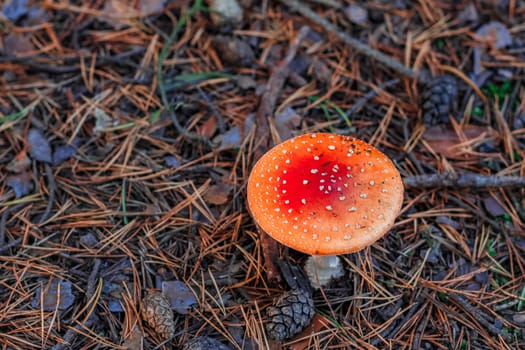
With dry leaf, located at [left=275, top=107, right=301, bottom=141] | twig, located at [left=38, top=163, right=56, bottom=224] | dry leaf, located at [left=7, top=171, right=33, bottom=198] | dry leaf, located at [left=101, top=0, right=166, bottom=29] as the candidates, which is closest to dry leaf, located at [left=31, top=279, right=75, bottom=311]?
twig, located at [left=38, top=163, right=56, bottom=224]

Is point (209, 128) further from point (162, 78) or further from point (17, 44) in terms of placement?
point (17, 44)

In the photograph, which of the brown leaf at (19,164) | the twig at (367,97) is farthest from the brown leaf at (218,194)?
the brown leaf at (19,164)

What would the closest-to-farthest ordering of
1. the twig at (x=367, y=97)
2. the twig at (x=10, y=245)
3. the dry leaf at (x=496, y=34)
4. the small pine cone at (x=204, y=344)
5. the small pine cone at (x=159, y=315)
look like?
the small pine cone at (x=204, y=344), the small pine cone at (x=159, y=315), the twig at (x=10, y=245), the twig at (x=367, y=97), the dry leaf at (x=496, y=34)

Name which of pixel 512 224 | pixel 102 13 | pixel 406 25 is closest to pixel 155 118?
pixel 102 13

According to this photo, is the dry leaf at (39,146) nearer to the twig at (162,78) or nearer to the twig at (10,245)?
the twig at (10,245)

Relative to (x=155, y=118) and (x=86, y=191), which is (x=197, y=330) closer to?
(x=86, y=191)

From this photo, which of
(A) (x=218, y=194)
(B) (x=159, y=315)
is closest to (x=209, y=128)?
(A) (x=218, y=194)
